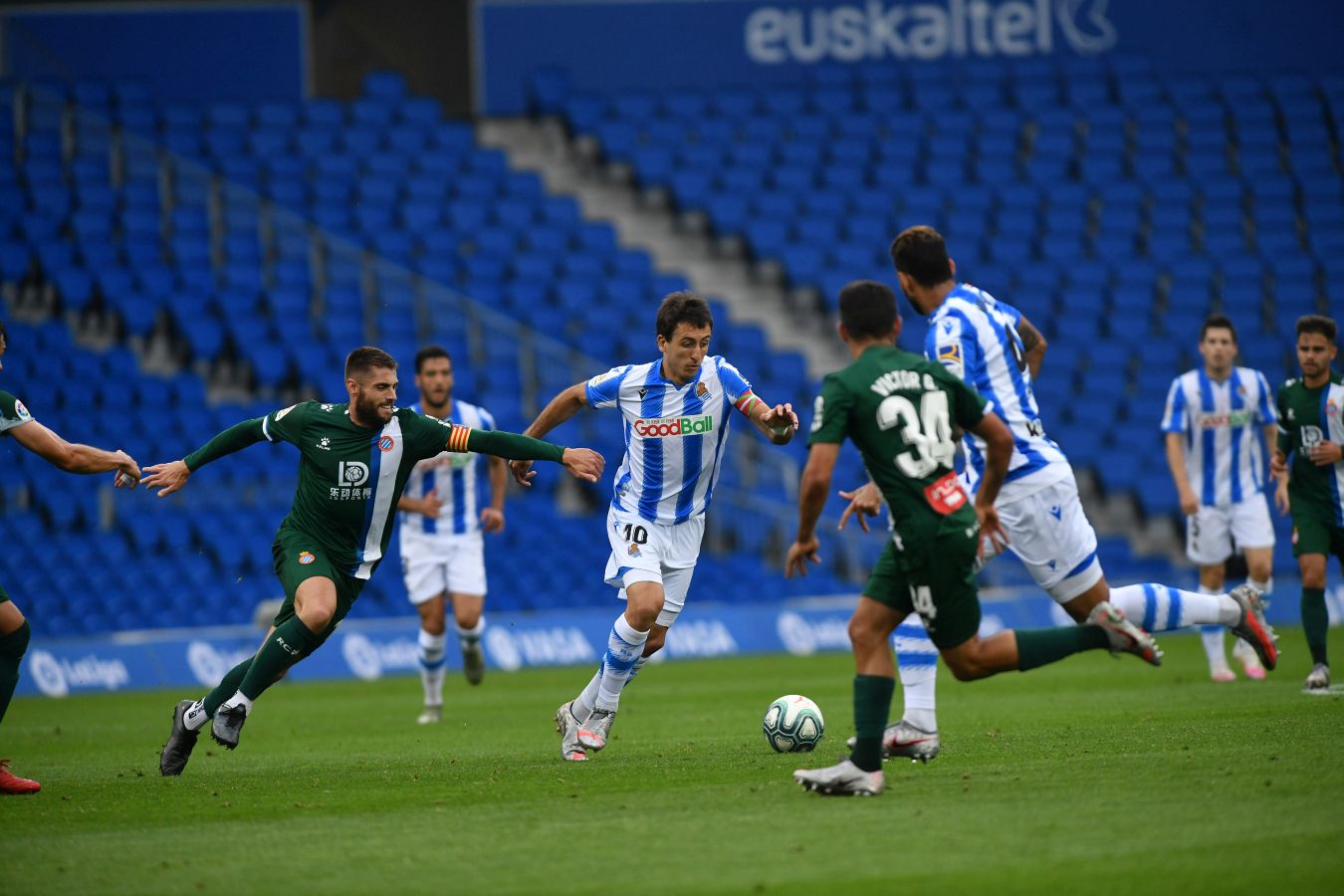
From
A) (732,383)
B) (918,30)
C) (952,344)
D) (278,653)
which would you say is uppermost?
(918,30)

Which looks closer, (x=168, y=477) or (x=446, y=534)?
(x=168, y=477)

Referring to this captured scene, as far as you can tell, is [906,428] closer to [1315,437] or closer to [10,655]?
[10,655]

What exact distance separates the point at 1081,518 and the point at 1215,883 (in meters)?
2.95

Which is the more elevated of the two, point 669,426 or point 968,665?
point 669,426

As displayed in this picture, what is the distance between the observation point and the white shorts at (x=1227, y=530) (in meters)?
13.2

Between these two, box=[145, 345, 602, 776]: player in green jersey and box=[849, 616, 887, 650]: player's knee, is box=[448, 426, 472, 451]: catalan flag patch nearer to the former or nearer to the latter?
box=[145, 345, 602, 776]: player in green jersey

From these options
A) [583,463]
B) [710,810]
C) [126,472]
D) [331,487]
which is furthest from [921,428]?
[126,472]

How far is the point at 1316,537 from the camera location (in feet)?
38.1

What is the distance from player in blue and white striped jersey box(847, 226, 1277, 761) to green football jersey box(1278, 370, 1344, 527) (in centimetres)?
393

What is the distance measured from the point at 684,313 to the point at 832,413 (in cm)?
243

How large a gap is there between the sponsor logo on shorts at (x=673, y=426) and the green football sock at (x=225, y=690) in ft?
8.40

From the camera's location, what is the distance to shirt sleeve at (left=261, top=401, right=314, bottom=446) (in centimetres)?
905

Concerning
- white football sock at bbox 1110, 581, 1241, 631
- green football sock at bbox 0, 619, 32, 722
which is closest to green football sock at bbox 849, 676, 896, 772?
white football sock at bbox 1110, 581, 1241, 631

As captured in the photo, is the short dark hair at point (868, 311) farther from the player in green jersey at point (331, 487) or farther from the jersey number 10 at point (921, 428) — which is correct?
the player in green jersey at point (331, 487)
